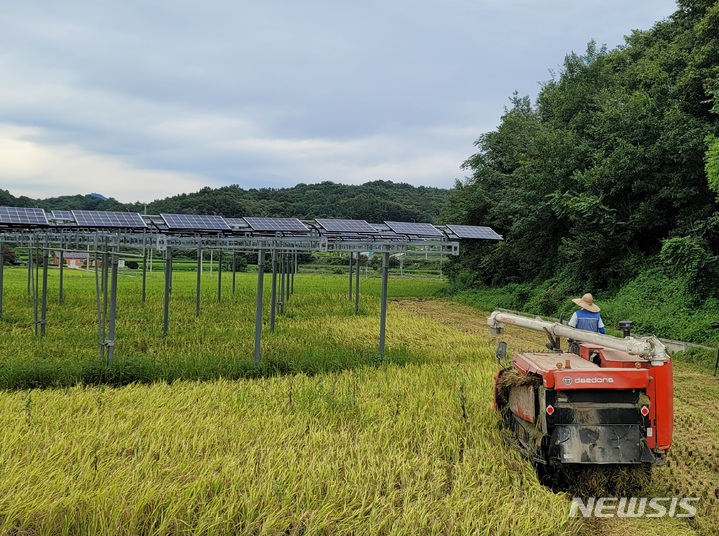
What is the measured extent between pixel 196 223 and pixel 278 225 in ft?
9.29

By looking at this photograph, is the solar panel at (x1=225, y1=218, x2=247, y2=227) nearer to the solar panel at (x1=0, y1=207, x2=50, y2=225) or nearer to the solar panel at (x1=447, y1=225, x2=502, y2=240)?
the solar panel at (x1=0, y1=207, x2=50, y2=225)

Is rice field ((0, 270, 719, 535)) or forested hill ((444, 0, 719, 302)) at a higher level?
forested hill ((444, 0, 719, 302))

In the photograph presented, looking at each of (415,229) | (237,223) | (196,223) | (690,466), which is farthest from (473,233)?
(690,466)

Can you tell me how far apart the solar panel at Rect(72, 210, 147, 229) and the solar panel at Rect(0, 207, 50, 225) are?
36.9 inches

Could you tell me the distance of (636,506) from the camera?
18.9ft

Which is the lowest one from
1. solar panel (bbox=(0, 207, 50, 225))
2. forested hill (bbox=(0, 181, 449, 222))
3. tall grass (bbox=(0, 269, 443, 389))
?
tall grass (bbox=(0, 269, 443, 389))

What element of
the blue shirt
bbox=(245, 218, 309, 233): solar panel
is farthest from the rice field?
bbox=(245, 218, 309, 233): solar panel

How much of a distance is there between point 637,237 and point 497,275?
35.3 ft

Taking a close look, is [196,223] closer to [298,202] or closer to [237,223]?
[237,223]

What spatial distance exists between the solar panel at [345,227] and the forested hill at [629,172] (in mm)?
7685

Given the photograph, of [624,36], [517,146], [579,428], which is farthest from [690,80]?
[579,428]

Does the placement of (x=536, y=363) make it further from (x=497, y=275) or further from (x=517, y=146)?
(x=517, y=146)

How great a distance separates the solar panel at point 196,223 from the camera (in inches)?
691

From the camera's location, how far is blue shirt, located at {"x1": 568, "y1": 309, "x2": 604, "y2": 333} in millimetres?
7375
